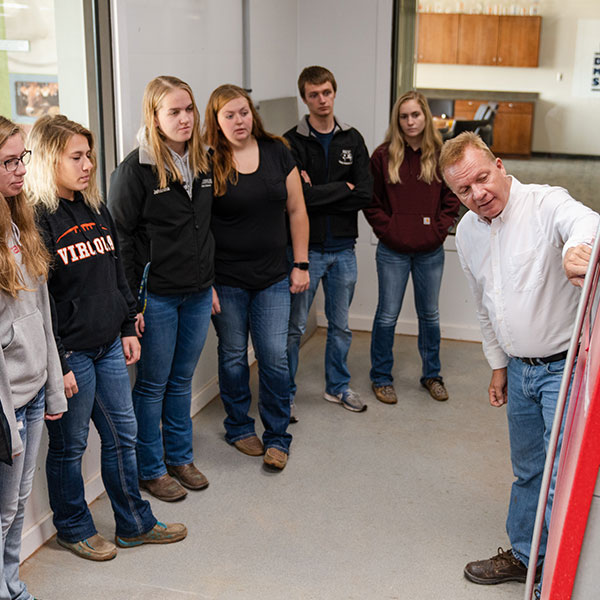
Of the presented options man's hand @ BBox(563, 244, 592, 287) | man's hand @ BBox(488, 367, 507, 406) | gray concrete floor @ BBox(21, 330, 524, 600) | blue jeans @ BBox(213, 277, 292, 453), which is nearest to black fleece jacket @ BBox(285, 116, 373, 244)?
blue jeans @ BBox(213, 277, 292, 453)

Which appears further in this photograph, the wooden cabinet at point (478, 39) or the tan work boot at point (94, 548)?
the wooden cabinet at point (478, 39)

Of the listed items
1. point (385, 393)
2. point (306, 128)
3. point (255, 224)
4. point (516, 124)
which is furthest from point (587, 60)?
point (255, 224)

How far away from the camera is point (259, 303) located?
3.61m

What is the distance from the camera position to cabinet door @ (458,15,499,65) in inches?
206

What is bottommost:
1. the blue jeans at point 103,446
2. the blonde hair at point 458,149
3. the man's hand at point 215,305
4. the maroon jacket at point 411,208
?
the blue jeans at point 103,446

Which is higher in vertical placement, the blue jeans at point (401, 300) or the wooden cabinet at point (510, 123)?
the wooden cabinet at point (510, 123)

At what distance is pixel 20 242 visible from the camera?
236 cm

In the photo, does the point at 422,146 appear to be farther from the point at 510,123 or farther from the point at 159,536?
the point at 159,536

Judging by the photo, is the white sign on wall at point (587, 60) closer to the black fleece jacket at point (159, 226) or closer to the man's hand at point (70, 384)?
the black fleece jacket at point (159, 226)

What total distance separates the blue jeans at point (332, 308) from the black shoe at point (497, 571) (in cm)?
136

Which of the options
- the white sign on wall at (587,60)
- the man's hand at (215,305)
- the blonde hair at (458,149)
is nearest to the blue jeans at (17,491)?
the man's hand at (215,305)

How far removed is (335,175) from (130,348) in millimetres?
1619

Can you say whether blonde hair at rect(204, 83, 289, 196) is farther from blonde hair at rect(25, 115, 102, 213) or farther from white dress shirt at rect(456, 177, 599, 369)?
white dress shirt at rect(456, 177, 599, 369)

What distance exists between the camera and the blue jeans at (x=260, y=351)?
11.8ft
